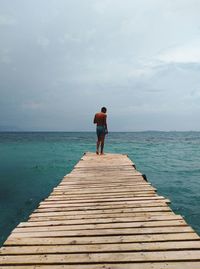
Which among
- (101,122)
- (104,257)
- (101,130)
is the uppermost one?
(101,122)

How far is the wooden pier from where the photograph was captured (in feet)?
13.4

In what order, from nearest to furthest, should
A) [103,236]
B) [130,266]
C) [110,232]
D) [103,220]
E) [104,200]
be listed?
[130,266], [103,236], [110,232], [103,220], [104,200]

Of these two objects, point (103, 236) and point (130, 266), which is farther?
point (103, 236)

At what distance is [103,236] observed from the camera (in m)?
4.97

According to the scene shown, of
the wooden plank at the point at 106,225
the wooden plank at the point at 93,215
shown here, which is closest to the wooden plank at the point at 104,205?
the wooden plank at the point at 93,215

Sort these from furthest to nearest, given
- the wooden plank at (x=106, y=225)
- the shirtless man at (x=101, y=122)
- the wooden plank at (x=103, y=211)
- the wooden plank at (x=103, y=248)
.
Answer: the shirtless man at (x=101, y=122)
the wooden plank at (x=103, y=211)
the wooden plank at (x=106, y=225)
the wooden plank at (x=103, y=248)

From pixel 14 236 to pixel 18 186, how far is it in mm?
13771

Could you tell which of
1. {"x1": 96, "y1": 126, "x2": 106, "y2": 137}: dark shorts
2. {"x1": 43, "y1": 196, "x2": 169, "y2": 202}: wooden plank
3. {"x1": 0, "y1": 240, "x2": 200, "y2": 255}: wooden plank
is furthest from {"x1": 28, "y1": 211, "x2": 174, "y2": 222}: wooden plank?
{"x1": 96, "y1": 126, "x2": 106, "y2": 137}: dark shorts

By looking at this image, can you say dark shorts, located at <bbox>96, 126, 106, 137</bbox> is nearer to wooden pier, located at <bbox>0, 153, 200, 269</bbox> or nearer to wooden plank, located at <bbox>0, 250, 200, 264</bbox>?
wooden pier, located at <bbox>0, 153, 200, 269</bbox>

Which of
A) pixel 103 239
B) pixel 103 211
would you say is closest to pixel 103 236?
pixel 103 239

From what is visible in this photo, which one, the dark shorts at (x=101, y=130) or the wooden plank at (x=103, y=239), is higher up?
the dark shorts at (x=101, y=130)

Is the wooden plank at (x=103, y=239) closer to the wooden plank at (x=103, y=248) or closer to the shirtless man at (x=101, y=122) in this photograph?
the wooden plank at (x=103, y=248)

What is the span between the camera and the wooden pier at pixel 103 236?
13.4 ft

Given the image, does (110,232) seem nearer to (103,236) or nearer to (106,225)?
(103,236)
